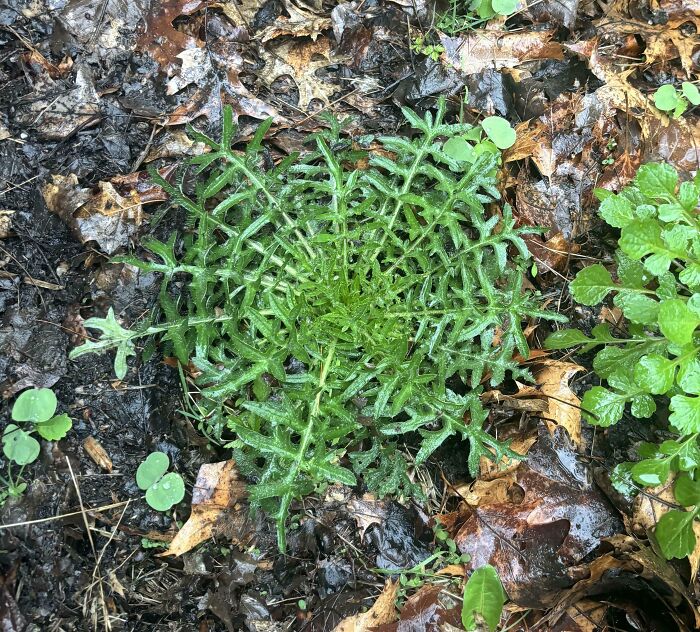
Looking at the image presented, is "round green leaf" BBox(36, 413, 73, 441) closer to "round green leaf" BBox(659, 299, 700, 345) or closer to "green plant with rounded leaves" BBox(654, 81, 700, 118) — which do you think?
"round green leaf" BBox(659, 299, 700, 345)

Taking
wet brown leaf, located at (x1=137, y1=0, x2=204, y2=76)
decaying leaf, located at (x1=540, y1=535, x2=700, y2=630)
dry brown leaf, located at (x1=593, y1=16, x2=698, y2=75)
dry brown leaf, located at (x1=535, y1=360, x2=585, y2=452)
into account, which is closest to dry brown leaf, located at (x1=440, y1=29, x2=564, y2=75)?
dry brown leaf, located at (x1=593, y1=16, x2=698, y2=75)

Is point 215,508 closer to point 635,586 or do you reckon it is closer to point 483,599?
point 483,599

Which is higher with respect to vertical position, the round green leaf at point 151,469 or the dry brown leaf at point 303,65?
the dry brown leaf at point 303,65

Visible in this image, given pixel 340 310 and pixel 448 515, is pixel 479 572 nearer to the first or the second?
pixel 448 515

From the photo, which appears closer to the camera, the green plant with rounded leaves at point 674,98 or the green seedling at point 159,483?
the green seedling at point 159,483

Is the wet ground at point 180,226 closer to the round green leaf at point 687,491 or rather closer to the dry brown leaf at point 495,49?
the dry brown leaf at point 495,49

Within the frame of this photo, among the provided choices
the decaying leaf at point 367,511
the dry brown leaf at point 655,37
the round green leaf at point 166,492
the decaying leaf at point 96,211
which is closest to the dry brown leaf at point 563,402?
the decaying leaf at point 367,511

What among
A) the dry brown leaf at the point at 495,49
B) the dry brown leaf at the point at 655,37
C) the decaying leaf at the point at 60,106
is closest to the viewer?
the decaying leaf at the point at 60,106

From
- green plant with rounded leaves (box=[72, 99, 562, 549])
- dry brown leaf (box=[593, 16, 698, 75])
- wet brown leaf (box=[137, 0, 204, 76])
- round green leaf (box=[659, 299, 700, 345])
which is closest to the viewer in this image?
round green leaf (box=[659, 299, 700, 345])
